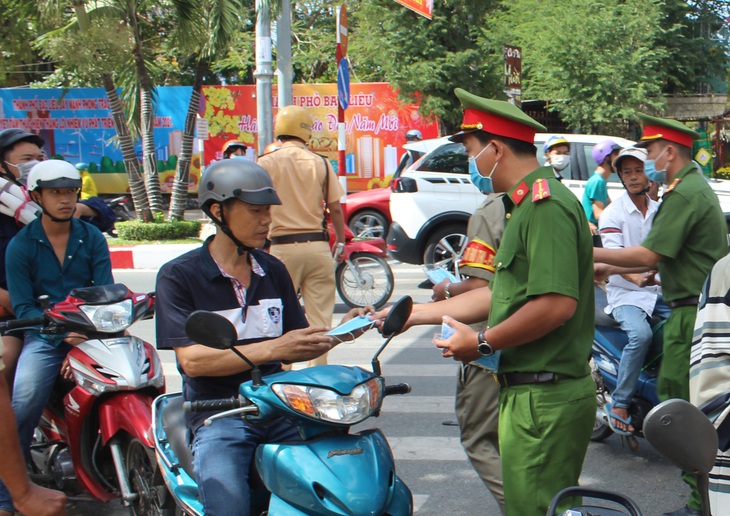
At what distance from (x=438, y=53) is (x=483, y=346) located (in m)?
18.8

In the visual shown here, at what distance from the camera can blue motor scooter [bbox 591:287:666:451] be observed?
4.77 metres

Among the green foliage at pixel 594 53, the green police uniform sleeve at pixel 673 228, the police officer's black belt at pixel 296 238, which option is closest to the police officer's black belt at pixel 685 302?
the green police uniform sleeve at pixel 673 228

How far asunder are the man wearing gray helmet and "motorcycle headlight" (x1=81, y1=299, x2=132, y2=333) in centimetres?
90

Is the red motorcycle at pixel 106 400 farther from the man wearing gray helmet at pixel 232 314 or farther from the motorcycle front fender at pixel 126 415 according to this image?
the man wearing gray helmet at pixel 232 314

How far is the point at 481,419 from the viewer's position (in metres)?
3.44

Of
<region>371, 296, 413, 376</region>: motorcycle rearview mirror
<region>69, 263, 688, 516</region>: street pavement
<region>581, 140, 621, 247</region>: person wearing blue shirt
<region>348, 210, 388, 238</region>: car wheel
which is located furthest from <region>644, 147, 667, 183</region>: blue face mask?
<region>348, 210, 388, 238</region>: car wheel

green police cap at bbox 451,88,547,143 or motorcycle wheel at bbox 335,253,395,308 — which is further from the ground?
green police cap at bbox 451,88,547,143

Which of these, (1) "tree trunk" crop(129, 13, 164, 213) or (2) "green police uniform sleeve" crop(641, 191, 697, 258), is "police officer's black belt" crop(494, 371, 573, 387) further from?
(1) "tree trunk" crop(129, 13, 164, 213)

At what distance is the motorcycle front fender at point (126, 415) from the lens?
359 cm

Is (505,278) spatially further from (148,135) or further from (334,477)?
(148,135)

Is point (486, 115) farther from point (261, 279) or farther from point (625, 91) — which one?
point (625, 91)

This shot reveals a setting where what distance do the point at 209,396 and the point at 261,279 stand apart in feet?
1.58

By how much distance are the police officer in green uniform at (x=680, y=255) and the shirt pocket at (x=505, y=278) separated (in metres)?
1.32

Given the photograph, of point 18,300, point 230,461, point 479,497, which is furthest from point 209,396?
point 479,497
